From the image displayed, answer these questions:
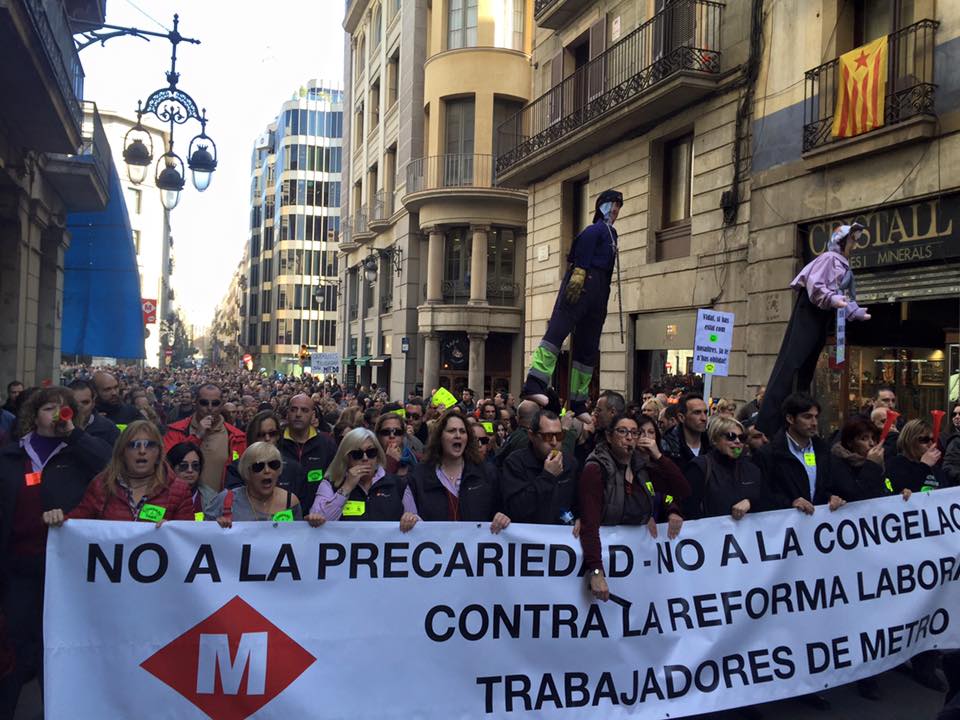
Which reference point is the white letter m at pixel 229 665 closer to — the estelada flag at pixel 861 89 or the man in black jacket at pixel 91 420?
the man in black jacket at pixel 91 420

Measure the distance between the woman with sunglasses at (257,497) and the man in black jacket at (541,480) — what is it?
1253 millimetres

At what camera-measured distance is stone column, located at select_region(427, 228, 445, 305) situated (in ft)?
98.4

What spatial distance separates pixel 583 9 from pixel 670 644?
676 inches

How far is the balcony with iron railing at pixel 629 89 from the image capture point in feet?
47.5

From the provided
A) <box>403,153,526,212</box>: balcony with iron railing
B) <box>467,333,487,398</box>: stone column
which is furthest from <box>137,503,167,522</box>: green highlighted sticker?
<box>403,153,526,212</box>: balcony with iron railing

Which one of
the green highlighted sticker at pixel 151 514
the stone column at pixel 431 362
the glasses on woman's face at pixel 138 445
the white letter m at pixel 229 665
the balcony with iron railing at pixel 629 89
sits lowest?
the white letter m at pixel 229 665

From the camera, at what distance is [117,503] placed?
459 cm

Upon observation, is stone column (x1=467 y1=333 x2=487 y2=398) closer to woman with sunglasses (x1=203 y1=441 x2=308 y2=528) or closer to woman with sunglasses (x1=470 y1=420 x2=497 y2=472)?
woman with sunglasses (x1=470 y1=420 x2=497 y2=472)

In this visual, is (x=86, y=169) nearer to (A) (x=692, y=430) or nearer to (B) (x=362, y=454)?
(B) (x=362, y=454)

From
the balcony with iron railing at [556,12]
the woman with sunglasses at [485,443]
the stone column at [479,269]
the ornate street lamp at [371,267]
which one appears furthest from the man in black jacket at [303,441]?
the ornate street lamp at [371,267]

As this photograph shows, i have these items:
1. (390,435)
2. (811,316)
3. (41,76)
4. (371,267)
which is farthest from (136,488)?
(371,267)

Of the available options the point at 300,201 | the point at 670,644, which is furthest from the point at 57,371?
the point at 300,201

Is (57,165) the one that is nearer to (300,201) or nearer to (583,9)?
(583,9)

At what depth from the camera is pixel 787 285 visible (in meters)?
12.9
